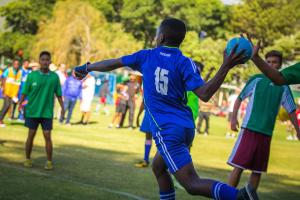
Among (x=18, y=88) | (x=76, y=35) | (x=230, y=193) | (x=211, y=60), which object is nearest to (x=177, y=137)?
(x=230, y=193)

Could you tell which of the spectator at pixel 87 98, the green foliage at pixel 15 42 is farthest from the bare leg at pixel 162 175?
the green foliage at pixel 15 42

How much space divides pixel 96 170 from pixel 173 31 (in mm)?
5320

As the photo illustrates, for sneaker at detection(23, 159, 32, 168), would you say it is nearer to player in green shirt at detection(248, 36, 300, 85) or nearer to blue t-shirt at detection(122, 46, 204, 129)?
blue t-shirt at detection(122, 46, 204, 129)

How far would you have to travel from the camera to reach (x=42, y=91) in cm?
1048

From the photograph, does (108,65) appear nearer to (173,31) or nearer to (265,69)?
(173,31)

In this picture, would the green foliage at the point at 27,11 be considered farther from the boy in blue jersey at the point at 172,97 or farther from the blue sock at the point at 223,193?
the blue sock at the point at 223,193

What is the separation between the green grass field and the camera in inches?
323

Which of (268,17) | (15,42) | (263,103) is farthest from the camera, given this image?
(15,42)

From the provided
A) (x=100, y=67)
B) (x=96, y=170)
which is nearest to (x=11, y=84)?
(x=96, y=170)

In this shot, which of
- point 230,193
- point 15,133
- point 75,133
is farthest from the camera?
point 75,133

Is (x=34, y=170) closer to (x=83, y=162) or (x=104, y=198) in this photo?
(x=83, y=162)

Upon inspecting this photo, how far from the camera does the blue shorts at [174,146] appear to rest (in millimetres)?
5453

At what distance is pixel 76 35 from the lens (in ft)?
207

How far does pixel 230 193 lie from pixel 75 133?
45.2 feet
